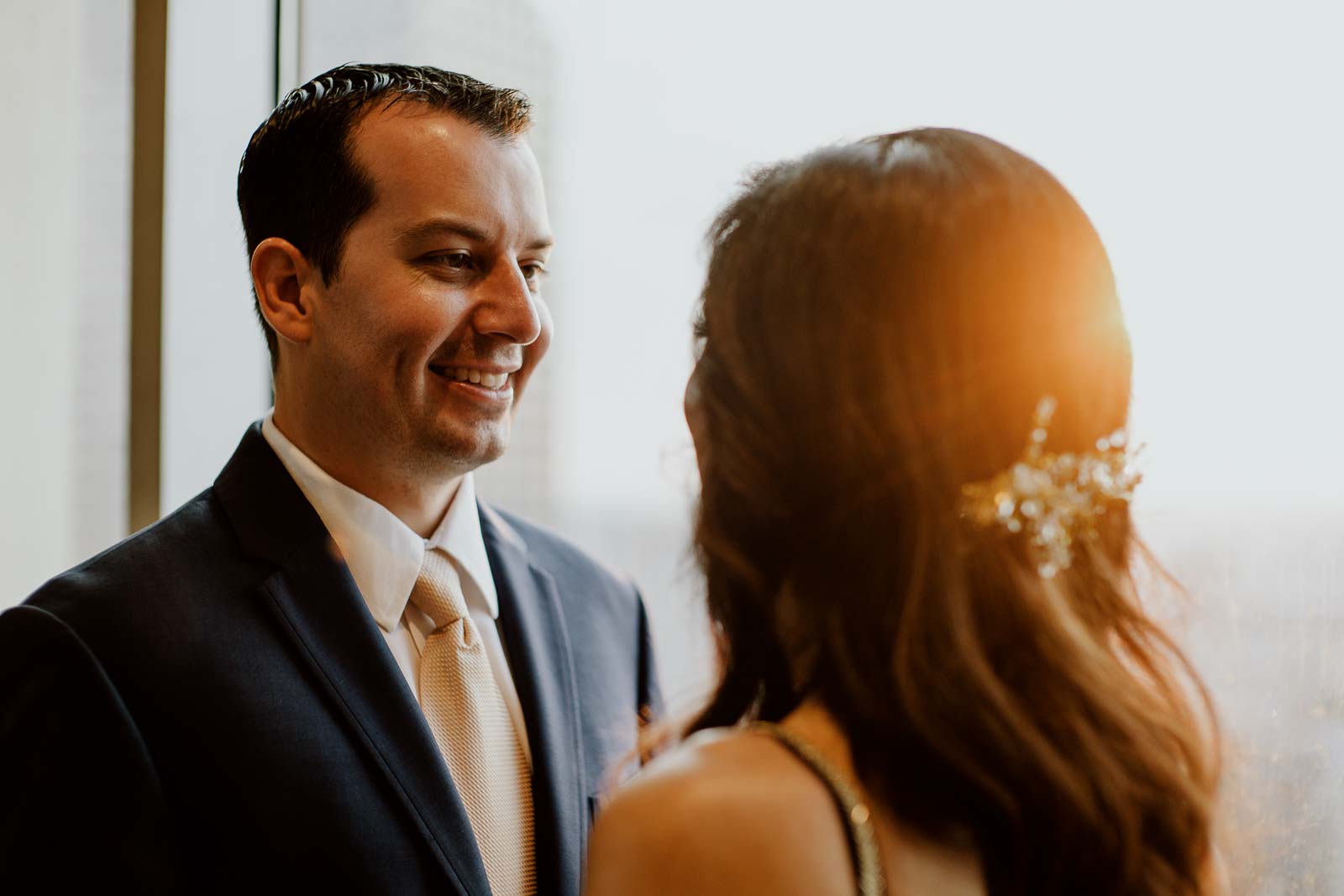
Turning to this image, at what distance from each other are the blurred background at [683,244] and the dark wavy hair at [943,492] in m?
0.14

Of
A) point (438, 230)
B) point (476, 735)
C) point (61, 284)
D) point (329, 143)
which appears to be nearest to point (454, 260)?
point (438, 230)

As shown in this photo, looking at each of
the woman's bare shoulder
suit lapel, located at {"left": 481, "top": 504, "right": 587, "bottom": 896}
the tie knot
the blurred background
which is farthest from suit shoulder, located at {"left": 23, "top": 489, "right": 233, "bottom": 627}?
the woman's bare shoulder

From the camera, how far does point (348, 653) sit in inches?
46.1

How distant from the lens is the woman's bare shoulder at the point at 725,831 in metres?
0.69

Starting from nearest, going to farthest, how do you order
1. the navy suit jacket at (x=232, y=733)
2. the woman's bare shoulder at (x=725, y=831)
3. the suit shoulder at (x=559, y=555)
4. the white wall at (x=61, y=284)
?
the woman's bare shoulder at (x=725, y=831) < the navy suit jacket at (x=232, y=733) < the suit shoulder at (x=559, y=555) < the white wall at (x=61, y=284)

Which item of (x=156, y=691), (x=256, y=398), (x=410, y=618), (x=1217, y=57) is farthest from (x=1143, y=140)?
(x=256, y=398)

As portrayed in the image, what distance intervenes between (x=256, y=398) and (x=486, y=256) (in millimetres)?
808

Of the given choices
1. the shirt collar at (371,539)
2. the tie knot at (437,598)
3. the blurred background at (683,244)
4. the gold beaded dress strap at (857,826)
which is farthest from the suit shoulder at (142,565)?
the gold beaded dress strap at (857,826)

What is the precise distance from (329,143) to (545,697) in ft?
2.36

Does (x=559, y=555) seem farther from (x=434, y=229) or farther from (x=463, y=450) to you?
(x=434, y=229)

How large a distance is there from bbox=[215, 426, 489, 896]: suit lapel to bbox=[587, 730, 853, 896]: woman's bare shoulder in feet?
1.42

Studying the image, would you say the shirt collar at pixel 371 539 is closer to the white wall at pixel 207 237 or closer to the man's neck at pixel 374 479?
the man's neck at pixel 374 479

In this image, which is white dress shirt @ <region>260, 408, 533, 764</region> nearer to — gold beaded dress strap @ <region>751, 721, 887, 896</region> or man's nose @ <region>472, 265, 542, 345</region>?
man's nose @ <region>472, 265, 542, 345</region>

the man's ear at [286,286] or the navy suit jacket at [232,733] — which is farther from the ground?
the man's ear at [286,286]
